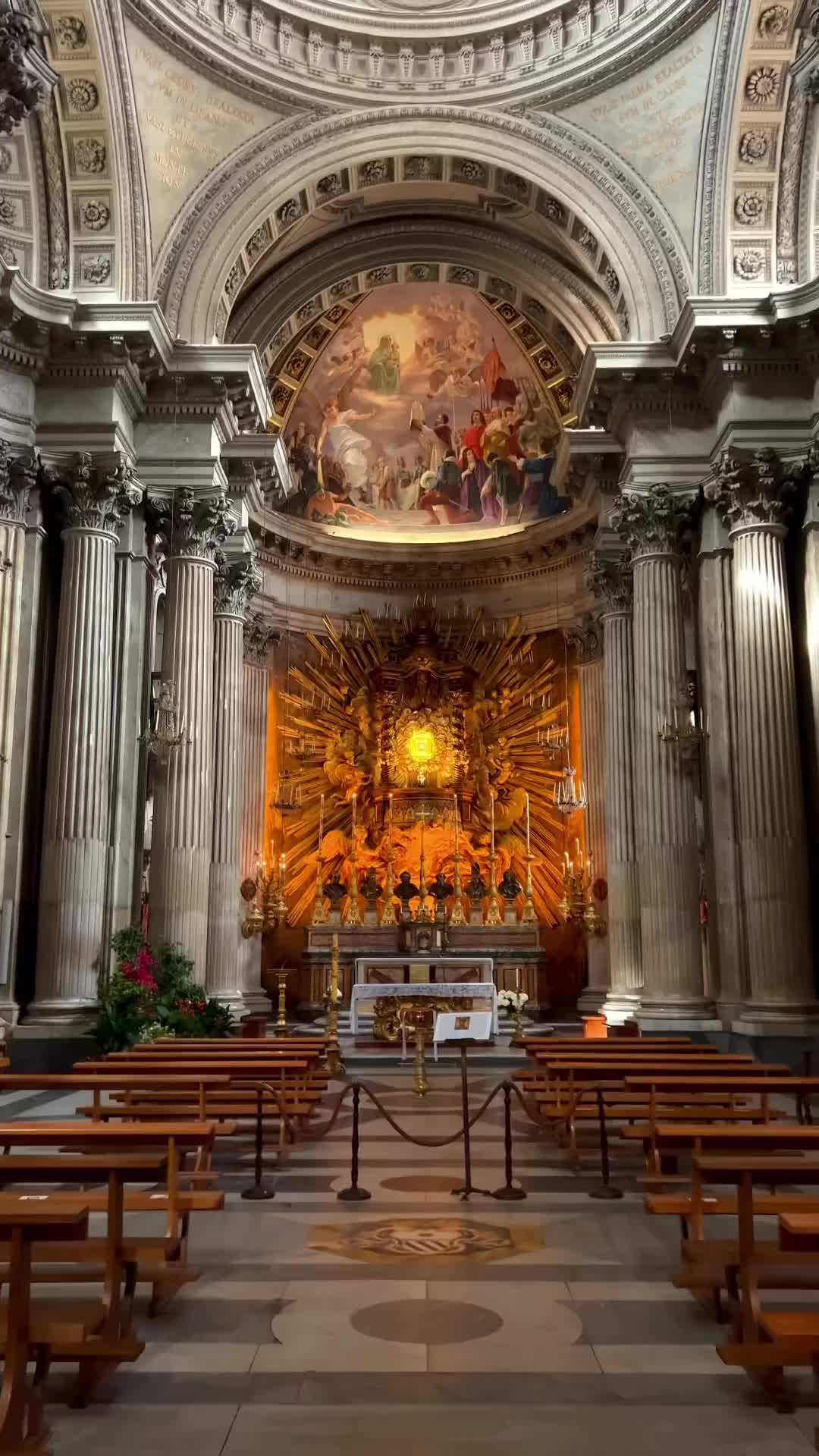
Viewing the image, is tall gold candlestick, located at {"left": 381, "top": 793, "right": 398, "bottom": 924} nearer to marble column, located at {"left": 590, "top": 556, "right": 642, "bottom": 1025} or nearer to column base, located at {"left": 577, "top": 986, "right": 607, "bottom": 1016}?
column base, located at {"left": 577, "top": 986, "right": 607, "bottom": 1016}

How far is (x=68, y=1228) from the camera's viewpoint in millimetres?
3400

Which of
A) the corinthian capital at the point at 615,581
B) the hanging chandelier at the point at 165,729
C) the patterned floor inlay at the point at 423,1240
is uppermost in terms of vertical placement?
the corinthian capital at the point at 615,581

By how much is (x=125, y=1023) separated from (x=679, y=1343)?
9.91 meters

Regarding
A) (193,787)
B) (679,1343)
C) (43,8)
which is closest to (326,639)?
(193,787)

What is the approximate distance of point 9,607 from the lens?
48.0 feet

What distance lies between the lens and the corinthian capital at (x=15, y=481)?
14664 mm

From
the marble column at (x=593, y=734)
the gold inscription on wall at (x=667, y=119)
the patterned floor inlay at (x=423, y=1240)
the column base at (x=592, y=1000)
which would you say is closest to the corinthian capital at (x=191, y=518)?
the gold inscription on wall at (x=667, y=119)

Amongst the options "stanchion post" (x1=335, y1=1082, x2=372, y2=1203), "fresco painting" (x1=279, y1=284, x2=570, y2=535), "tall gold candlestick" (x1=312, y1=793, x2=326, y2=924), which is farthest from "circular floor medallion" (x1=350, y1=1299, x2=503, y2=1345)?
"fresco painting" (x1=279, y1=284, x2=570, y2=535)

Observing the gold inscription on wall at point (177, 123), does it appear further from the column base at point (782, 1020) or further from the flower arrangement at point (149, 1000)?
the column base at point (782, 1020)

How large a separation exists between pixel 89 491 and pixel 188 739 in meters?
3.58

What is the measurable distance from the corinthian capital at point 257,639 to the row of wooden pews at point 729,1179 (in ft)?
47.9

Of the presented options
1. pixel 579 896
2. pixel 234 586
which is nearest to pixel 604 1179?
pixel 234 586

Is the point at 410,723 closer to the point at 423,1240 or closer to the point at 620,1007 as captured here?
the point at 620,1007

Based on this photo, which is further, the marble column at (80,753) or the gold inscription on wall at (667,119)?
the gold inscription on wall at (667,119)
